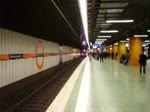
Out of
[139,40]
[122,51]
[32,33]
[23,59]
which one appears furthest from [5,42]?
[122,51]

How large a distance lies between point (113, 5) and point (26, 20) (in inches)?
199

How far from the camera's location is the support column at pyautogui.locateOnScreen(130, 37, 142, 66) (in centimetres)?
2497

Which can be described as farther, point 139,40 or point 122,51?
point 122,51

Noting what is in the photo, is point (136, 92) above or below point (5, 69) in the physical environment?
below

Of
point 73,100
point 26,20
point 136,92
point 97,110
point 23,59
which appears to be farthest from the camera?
point 23,59

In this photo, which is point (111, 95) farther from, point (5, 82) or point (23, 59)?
point (23, 59)

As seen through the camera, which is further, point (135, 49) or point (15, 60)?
point (135, 49)

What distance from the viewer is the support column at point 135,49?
24969 millimetres

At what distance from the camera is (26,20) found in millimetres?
10742

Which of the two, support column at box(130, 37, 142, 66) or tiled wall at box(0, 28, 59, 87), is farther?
support column at box(130, 37, 142, 66)

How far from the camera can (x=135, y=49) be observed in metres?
25.2

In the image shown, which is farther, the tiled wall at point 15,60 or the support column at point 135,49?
the support column at point 135,49

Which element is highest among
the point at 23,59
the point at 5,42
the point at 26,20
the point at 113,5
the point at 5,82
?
the point at 113,5

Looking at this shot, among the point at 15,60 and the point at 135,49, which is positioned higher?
the point at 135,49
